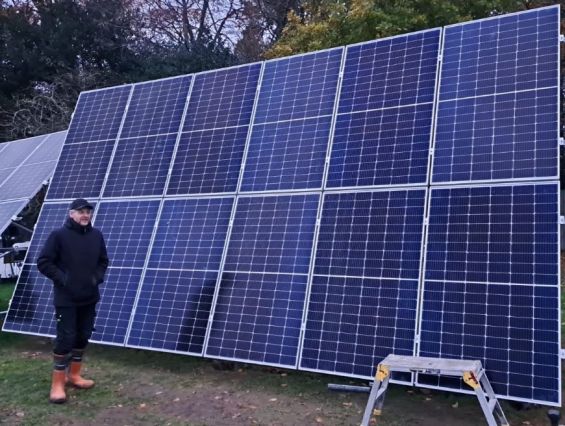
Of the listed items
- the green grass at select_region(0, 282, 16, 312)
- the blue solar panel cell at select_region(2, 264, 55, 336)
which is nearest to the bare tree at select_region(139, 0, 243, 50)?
the green grass at select_region(0, 282, 16, 312)

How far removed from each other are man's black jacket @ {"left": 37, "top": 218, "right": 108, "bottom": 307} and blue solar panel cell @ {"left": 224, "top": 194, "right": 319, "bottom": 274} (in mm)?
1610

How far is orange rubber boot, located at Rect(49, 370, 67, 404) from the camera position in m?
6.38

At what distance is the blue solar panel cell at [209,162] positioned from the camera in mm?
7907

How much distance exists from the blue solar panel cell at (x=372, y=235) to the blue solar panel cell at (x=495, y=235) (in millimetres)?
212

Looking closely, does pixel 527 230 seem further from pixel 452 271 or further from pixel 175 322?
pixel 175 322

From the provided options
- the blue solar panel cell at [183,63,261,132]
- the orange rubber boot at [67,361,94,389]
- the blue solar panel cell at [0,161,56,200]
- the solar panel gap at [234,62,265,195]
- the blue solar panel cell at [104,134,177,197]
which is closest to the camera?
the orange rubber boot at [67,361,94,389]

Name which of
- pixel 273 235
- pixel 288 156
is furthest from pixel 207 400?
pixel 288 156

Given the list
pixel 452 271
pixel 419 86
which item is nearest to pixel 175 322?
pixel 452 271

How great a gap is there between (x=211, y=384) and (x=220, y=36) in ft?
78.3

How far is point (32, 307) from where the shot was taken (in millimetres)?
8312

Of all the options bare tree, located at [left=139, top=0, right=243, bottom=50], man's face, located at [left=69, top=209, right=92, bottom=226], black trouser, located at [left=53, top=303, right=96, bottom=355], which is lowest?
black trouser, located at [left=53, top=303, right=96, bottom=355]

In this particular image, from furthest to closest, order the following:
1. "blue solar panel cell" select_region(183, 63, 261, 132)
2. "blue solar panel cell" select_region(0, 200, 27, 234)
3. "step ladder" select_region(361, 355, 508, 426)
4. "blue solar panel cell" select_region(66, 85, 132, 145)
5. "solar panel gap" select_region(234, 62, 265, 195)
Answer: "blue solar panel cell" select_region(66, 85, 132, 145) → "blue solar panel cell" select_region(0, 200, 27, 234) → "blue solar panel cell" select_region(183, 63, 261, 132) → "solar panel gap" select_region(234, 62, 265, 195) → "step ladder" select_region(361, 355, 508, 426)

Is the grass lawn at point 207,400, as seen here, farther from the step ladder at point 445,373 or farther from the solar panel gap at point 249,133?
the solar panel gap at point 249,133

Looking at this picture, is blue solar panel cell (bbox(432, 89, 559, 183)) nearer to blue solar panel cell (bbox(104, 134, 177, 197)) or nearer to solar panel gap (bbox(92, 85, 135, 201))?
blue solar panel cell (bbox(104, 134, 177, 197))
